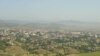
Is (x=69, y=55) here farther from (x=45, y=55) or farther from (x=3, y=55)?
(x=3, y=55)

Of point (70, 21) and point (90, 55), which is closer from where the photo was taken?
point (90, 55)

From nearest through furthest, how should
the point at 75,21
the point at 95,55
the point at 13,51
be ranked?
the point at 95,55 < the point at 13,51 < the point at 75,21

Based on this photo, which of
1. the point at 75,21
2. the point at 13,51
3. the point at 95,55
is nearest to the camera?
the point at 95,55

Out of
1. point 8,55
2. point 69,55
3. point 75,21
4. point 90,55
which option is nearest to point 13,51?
point 8,55

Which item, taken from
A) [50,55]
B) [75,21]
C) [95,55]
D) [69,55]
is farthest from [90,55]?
[75,21]

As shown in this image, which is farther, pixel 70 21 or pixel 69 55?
pixel 70 21

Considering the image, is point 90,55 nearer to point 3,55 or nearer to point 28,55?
point 28,55

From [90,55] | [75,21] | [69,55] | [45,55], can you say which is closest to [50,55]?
[45,55]

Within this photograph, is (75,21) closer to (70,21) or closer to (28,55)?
(70,21)
